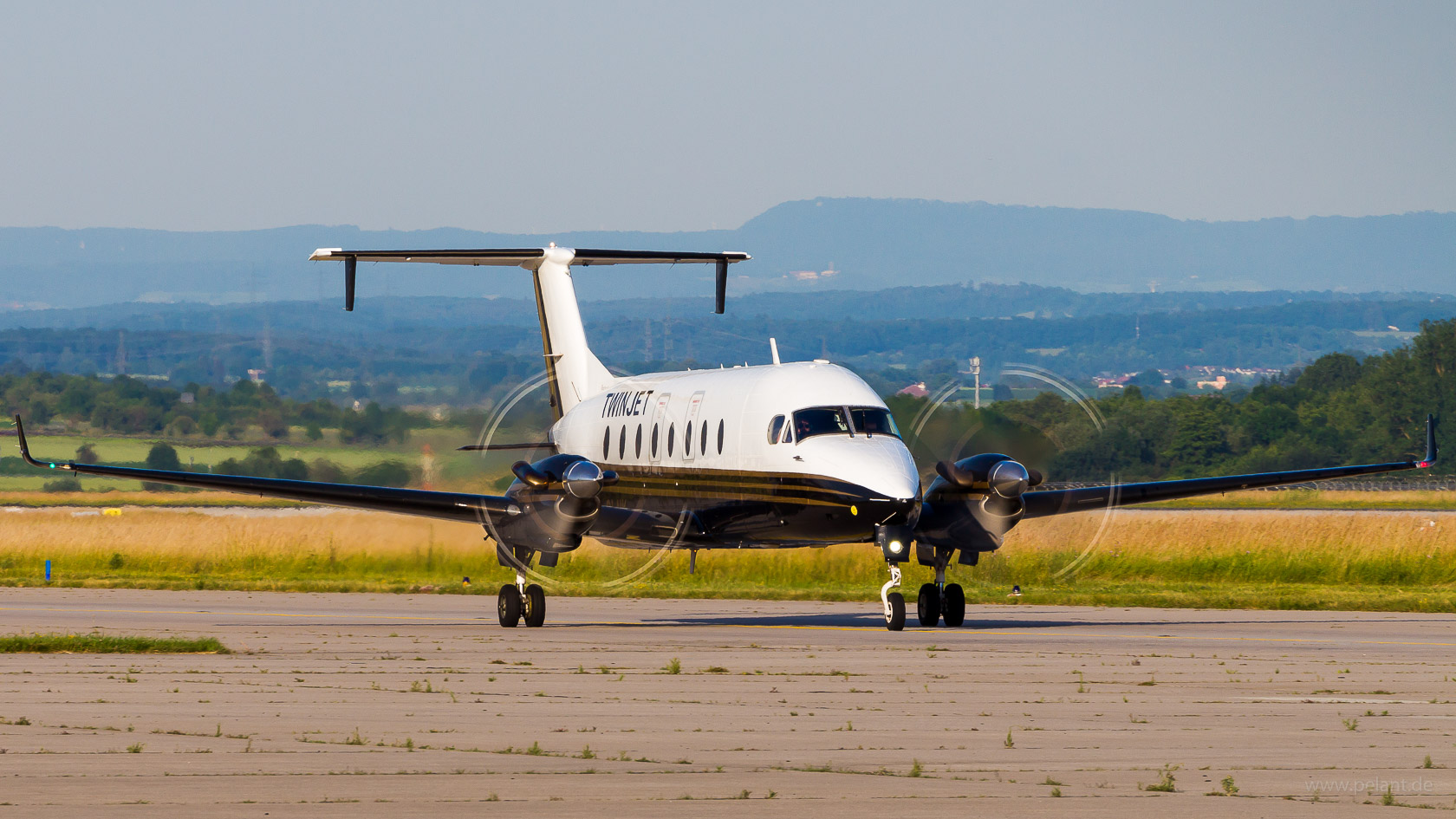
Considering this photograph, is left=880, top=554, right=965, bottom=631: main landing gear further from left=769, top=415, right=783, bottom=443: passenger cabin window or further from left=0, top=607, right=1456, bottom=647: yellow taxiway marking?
left=769, top=415, right=783, bottom=443: passenger cabin window

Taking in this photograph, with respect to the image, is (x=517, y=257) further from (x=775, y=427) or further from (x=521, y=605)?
(x=775, y=427)

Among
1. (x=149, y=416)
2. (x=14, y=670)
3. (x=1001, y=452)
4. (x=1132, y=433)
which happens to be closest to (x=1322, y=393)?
(x=1132, y=433)

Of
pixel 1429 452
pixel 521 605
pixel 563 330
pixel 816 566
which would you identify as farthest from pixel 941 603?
pixel 816 566

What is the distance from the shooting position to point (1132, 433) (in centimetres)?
5559

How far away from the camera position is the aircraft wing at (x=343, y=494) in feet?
78.1

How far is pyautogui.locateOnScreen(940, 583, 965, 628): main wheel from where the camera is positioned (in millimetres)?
23562

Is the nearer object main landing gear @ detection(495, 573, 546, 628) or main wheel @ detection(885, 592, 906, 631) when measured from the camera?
main wheel @ detection(885, 592, 906, 631)

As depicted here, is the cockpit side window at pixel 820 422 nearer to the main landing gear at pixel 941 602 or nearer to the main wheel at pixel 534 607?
the main landing gear at pixel 941 602

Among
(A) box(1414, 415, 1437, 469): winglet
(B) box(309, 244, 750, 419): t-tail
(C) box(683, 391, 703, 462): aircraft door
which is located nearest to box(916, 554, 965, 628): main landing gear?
(C) box(683, 391, 703, 462): aircraft door

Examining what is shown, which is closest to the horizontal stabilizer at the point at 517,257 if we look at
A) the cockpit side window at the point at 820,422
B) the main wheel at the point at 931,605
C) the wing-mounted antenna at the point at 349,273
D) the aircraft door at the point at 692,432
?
the wing-mounted antenna at the point at 349,273

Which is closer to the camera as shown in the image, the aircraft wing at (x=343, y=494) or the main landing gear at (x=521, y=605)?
the aircraft wing at (x=343, y=494)

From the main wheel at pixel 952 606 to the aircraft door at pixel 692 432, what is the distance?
4297mm

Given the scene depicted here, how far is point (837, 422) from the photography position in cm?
2242

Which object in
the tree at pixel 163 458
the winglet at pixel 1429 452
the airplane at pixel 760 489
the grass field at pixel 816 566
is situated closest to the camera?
the airplane at pixel 760 489
